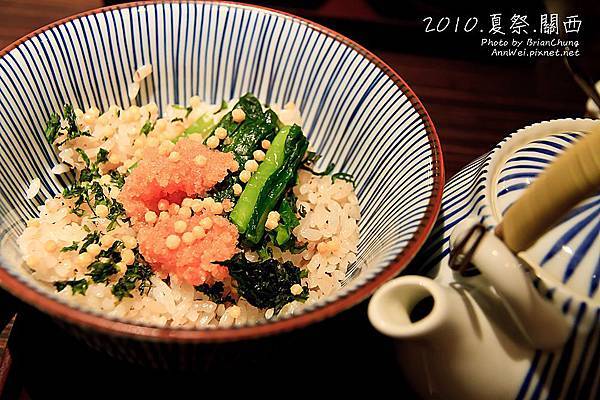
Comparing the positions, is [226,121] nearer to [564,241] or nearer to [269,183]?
[269,183]

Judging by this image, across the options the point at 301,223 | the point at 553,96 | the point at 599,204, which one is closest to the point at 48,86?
the point at 301,223

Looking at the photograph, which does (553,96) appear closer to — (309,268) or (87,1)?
(309,268)

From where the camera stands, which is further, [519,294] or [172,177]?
[172,177]

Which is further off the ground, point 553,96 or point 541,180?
point 541,180

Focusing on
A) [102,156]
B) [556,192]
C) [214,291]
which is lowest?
[214,291]

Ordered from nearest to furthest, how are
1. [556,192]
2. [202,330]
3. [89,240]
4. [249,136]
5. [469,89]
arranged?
[556,192], [202,330], [89,240], [249,136], [469,89]

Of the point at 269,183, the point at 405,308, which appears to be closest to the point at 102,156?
the point at 269,183
